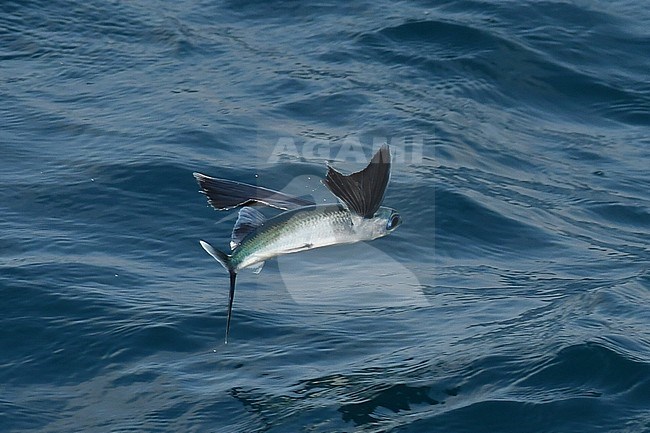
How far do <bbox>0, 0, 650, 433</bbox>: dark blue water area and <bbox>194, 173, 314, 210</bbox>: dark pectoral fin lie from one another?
978 mm

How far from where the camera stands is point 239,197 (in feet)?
16.6

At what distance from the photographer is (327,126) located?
389 inches

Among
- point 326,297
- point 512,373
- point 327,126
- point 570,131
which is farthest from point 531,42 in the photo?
point 512,373

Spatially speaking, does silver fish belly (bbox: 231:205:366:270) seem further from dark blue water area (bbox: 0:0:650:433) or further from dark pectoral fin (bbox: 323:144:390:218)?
dark blue water area (bbox: 0:0:650:433)

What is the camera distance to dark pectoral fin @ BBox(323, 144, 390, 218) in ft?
15.4

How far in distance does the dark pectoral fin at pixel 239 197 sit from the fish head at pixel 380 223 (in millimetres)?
308

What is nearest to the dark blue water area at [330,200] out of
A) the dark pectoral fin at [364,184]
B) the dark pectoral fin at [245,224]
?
the dark pectoral fin at [245,224]

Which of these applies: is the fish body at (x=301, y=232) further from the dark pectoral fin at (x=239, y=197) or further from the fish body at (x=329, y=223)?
the dark pectoral fin at (x=239, y=197)

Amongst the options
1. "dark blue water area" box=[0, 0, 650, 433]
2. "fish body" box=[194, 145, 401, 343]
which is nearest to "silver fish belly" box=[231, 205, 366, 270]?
"fish body" box=[194, 145, 401, 343]

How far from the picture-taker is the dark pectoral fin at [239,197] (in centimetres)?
505

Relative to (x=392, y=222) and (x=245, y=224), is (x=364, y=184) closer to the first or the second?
(x=392, y=222)

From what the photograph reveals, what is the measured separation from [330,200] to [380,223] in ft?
12.1

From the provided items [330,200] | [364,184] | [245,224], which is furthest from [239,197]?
[330,200]

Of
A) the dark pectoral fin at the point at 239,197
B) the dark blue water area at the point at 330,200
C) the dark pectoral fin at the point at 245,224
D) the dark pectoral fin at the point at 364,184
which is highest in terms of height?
the dark pectoral fin at the point at 364,184
